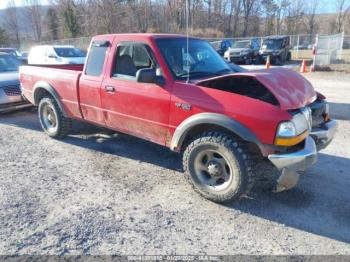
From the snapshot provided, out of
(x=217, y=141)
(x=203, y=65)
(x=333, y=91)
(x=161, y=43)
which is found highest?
(x=161, y=43)

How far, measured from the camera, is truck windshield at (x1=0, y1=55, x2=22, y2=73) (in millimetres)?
9188

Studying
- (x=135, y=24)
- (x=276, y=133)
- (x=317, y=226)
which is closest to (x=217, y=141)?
(x=276, y=133)

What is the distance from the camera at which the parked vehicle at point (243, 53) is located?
907 inches

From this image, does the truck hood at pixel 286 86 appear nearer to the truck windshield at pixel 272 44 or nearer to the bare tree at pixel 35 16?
the truck windshield at pixel 272 44

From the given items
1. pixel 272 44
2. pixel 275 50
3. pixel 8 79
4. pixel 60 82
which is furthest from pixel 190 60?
pixel 272 44

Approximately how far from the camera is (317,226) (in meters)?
3.38

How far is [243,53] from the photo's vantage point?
23.0 m

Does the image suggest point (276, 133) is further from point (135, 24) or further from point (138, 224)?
point (135, 24)

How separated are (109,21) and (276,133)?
44721 mm

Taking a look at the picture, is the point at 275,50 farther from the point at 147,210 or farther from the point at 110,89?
the point at 147,210

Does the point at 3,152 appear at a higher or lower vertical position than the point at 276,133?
lower

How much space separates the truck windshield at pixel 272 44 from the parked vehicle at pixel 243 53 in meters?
0.81

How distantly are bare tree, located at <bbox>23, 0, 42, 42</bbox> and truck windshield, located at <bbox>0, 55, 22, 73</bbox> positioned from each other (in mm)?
63979

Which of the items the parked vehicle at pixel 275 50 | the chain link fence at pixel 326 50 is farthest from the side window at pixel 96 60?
the parked vehicle at pixel 275 50
